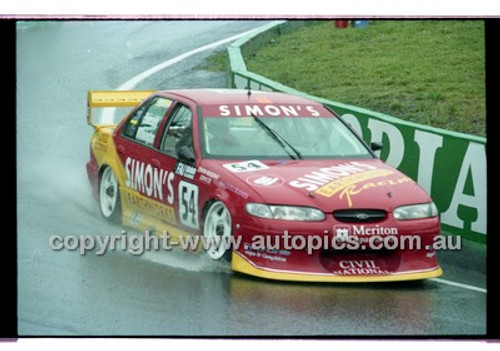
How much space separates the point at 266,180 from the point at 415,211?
111 cm

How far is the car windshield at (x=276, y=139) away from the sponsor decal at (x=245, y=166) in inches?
3.8

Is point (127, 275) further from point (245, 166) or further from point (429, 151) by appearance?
point (429, 151)

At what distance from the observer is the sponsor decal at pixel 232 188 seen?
11041 millimetres

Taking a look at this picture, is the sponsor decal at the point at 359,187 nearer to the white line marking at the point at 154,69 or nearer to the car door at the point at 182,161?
the car door at the point at 182,161

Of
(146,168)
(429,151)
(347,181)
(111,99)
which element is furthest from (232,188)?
(429,151)

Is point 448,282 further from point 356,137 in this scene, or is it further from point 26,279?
point 26,279

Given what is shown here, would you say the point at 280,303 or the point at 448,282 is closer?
the point at 280,303

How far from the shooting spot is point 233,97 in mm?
12141

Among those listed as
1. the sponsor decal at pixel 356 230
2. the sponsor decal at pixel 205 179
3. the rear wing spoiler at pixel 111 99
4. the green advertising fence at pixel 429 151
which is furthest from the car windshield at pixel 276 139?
the sponsor decal at pixel 356 230

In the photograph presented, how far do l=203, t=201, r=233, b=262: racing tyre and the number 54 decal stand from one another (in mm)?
125

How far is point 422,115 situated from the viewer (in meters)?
13.4

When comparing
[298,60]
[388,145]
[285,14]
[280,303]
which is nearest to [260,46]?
[298,60]

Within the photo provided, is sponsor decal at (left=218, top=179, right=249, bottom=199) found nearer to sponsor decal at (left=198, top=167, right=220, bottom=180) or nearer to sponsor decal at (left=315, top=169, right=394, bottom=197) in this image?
sponsor decal at (left=198, top=167, right=220, bottom=180)

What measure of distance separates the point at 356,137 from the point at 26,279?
2.96m
